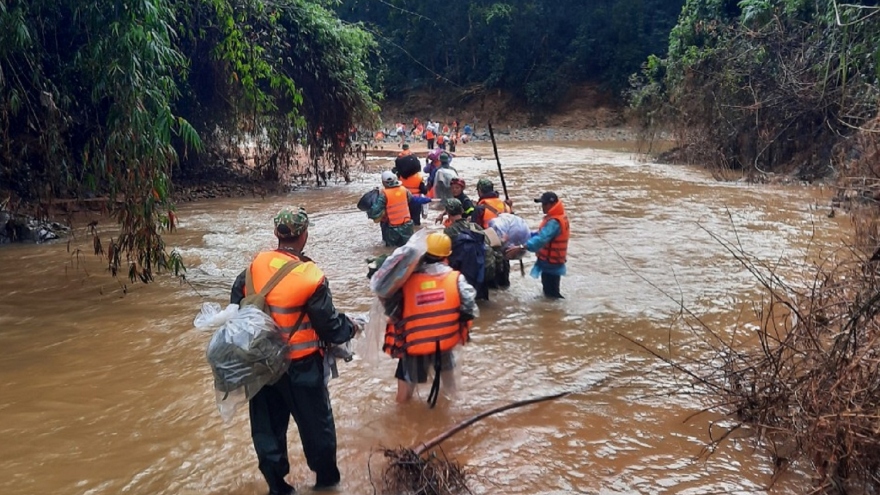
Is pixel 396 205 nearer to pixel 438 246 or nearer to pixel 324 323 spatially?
pixel 438 246

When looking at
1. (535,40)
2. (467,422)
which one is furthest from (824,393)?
(535,40)

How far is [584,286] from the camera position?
330 inches

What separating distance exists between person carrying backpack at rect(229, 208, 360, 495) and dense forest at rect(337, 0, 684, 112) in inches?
1608

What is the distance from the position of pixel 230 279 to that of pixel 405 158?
3.39 m

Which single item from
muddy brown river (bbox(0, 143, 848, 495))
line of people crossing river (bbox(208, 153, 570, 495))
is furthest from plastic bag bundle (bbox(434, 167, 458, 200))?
line of people crossing river (bbox(208, 153, 570, 495))

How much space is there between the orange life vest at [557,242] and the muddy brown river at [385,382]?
1.85ft

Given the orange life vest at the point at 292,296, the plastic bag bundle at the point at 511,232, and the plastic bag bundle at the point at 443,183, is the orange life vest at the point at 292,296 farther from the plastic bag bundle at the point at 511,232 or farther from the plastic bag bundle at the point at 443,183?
the plastic bag bundle at the point at 443,183

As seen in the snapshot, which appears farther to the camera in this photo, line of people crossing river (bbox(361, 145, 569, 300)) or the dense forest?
the dense forest

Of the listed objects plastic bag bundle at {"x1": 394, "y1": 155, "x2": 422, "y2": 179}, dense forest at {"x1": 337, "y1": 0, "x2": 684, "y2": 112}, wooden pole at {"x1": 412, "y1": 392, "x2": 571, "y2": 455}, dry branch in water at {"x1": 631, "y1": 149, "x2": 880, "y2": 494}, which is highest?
dense forest at {"x1": 337, "y1": 0, "x2": 684, "y2": 112}

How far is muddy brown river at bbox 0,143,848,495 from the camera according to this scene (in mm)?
4160

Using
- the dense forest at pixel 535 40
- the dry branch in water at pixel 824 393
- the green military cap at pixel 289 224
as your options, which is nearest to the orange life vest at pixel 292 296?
the green military cap at pixel 289 224

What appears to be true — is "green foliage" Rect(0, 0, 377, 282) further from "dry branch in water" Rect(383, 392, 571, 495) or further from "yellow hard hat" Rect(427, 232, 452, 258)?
"dry branch in water" Rect(383, 392, 571, 495)

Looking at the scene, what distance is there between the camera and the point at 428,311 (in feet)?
15.2

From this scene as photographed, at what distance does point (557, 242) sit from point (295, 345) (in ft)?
13.8
